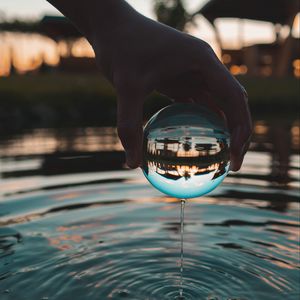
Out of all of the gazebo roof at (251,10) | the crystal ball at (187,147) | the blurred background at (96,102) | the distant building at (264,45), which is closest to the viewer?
the crystal ball at (187,147)

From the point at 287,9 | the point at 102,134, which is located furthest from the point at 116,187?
the point at 287,9

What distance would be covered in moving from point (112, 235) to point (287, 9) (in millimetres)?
18820

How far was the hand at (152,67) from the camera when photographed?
1.66 meters

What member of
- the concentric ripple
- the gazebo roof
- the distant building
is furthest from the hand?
the gazebo roof

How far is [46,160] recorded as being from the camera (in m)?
7.06

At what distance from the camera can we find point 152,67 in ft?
5.45

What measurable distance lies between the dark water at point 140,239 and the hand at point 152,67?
117 centimetres

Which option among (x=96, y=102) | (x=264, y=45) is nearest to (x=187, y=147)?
(x=96, y=102)

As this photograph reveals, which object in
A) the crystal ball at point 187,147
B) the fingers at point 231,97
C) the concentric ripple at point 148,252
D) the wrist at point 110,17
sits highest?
the wrist at point 110,17

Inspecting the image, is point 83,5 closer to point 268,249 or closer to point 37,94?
point 268,249

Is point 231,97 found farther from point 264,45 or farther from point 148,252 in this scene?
point 264,45

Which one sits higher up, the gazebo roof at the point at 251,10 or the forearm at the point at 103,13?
the gazebo roof at the point at 251,10

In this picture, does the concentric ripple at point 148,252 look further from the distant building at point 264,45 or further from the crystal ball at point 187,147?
the distant building at point 264,45

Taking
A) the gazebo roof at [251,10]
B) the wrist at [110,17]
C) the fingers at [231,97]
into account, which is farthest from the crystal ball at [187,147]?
the gazebo roof at [251,10]
